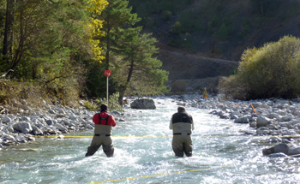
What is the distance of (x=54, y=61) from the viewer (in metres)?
16.0

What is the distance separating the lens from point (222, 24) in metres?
74.6

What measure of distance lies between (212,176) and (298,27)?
68776 millimetres

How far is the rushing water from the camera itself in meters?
6.77

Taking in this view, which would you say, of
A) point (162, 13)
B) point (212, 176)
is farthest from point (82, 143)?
point (162, 13)

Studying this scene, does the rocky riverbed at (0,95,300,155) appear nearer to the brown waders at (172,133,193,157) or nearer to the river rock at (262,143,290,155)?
the river rock at (262,143,290,155)

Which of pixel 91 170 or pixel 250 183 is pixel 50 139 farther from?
pixel 250 183

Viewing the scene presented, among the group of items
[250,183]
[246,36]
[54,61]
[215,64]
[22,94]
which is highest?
[246,36]

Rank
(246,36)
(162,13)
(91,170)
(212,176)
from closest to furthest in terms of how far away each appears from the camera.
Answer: (212,176)
(91,170)
(246,36)
(162,13)

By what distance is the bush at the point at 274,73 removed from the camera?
93.4 feet

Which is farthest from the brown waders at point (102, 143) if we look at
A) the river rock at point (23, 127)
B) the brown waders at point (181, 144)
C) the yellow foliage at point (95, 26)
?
the yellow foliage at point (95, 26)


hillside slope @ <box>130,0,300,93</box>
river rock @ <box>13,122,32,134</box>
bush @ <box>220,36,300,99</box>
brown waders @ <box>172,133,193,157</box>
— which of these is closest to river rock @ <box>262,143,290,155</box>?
brown waders @ <box>172,133,193,157</box>

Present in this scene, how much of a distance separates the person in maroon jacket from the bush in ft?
76.7

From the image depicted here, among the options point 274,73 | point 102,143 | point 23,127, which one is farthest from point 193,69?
point 102,143

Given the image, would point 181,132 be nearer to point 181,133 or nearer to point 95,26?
point 181,133
